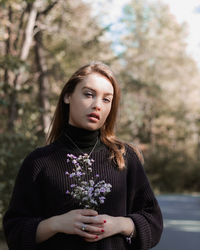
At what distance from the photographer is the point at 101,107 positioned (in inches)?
94.2

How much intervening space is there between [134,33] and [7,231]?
38.5m

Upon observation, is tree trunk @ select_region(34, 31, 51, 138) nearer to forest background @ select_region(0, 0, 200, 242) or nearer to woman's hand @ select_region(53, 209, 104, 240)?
forest background @ select_region(0, 0, 200, 242)

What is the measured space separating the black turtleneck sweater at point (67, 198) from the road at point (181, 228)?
5522 mm

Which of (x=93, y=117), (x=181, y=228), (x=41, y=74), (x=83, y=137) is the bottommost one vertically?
(x=181, y=228)

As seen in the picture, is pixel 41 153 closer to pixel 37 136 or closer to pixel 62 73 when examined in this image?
pixel 37 136

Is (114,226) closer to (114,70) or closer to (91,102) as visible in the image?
(91,102)

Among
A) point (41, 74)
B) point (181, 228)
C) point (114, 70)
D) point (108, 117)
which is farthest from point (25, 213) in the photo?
point (114, 70)

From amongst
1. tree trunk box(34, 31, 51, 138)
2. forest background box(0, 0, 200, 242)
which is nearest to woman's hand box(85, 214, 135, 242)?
forest background box(0, 0, 200, 242)

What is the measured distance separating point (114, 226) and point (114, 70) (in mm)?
17137

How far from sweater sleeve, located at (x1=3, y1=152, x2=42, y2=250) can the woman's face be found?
342 millimetres

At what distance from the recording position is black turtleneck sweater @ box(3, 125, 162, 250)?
7.22ft

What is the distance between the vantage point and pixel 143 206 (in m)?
2.39

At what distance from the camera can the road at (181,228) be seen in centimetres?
812

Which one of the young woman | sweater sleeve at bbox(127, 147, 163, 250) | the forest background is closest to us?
the young woman
